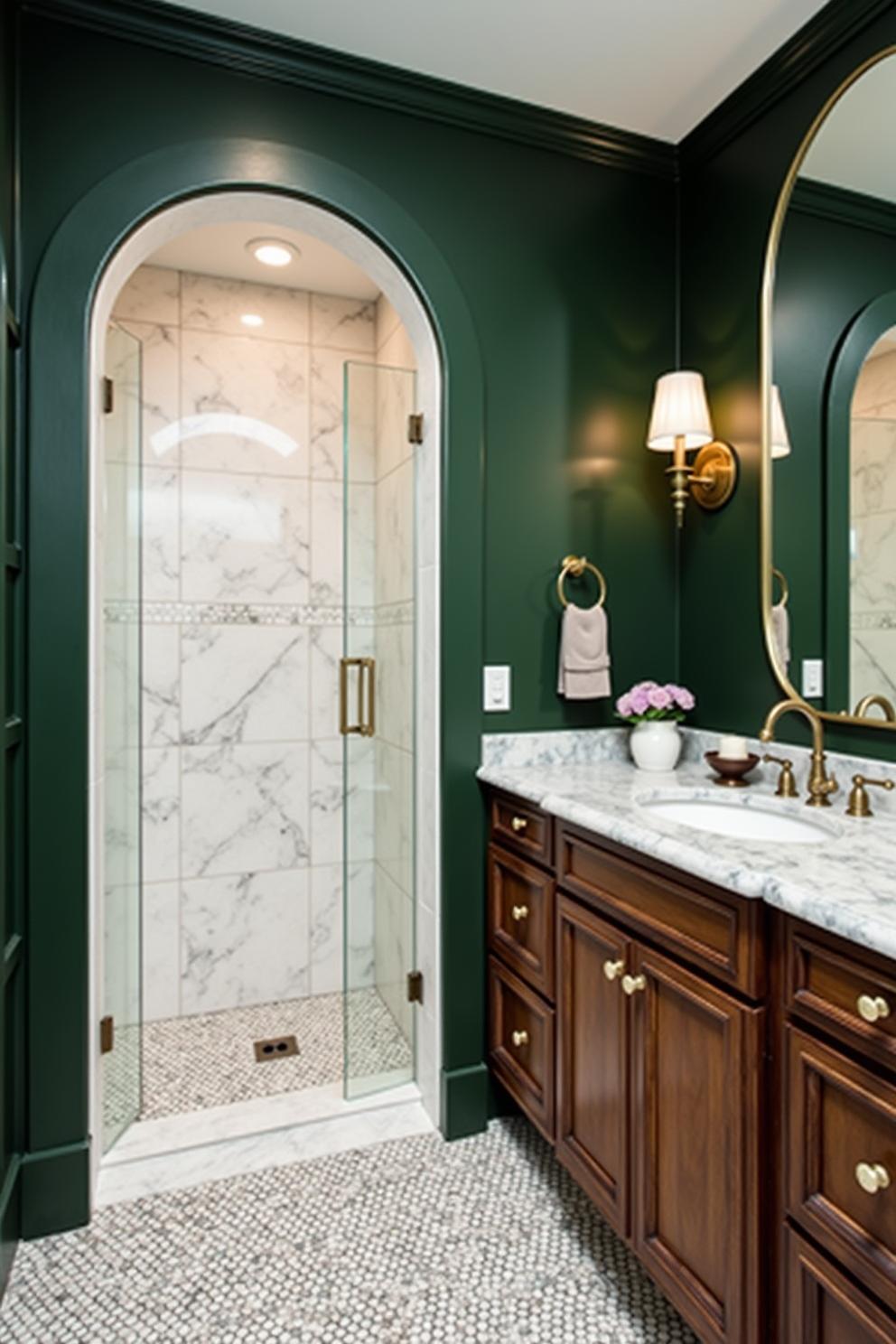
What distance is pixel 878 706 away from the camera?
5.57 feet

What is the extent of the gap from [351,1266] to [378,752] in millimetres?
1220

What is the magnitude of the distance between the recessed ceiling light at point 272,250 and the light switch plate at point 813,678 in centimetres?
220

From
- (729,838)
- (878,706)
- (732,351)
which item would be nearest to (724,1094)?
(729,838)

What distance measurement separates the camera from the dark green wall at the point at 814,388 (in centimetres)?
176

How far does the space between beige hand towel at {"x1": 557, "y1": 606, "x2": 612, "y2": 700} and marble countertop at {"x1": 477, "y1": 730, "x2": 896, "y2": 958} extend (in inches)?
6.3

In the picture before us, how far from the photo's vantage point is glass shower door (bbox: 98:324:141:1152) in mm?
1967

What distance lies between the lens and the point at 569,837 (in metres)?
1.72

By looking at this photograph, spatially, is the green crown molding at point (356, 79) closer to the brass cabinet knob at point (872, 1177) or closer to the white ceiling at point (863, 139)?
the white ceiling at point (863, 139)

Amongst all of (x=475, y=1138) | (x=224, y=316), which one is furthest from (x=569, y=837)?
(x=224, y=316)

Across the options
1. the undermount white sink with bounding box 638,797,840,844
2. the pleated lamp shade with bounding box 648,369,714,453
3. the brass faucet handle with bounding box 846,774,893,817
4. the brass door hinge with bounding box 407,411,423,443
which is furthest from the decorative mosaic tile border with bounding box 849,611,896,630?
the brass door hinge with bounding box 407,411,423,443

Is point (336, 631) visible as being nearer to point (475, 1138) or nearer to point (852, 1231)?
point (475, 1138)

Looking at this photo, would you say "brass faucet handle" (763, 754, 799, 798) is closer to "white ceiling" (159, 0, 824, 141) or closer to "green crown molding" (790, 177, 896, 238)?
"green crown molding" (790, 177, 896, 238)

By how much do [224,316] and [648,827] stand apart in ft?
8.40

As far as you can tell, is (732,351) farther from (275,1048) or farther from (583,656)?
(275,1048)
